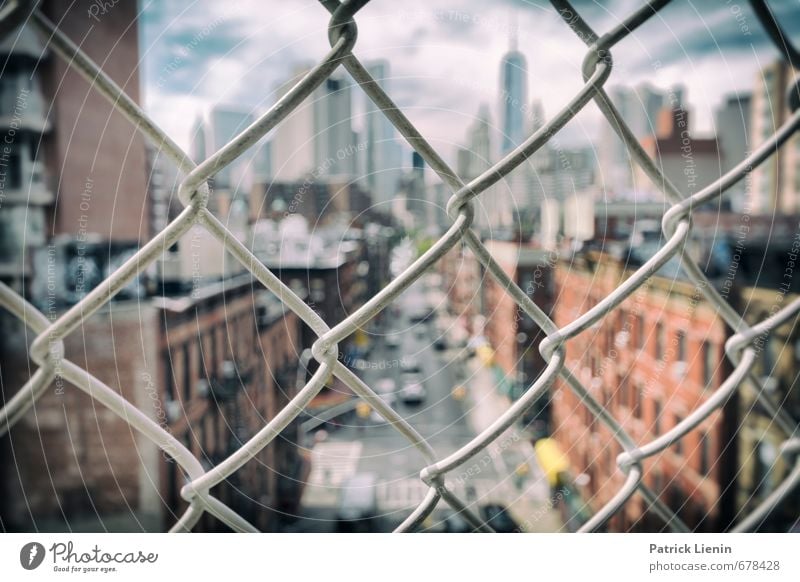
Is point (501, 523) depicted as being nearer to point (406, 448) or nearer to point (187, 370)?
point (406, 448)

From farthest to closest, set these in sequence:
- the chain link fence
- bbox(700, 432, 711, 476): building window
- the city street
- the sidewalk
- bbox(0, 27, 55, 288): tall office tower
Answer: bbox(700, 432, 711, 476): building window
the sidewalk
the city street
bbox(0, 27, 55, 288): tall office tower
the chain link fence

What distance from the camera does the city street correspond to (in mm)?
780

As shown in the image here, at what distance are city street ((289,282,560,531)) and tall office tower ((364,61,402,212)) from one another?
141mm

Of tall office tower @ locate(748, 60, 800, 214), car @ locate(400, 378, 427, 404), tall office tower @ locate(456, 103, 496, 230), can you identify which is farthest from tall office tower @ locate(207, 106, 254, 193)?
tall office tower @ locate(748, 60, 800, 214)

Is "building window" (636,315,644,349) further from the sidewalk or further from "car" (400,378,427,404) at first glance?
"car" (400,378,427,404)

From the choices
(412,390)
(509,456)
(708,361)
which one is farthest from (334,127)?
(509,456)

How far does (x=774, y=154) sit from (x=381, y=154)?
37 cm

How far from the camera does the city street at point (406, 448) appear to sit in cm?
78

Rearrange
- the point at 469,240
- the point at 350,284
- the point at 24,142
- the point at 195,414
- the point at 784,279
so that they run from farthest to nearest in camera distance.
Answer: the point at 195,414 → the point at 350,284 → the point at 784,279 → the point at 24,142 → the point at 469,240

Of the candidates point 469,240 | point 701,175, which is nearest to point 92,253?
point 469,240

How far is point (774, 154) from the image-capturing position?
1.68 feet
